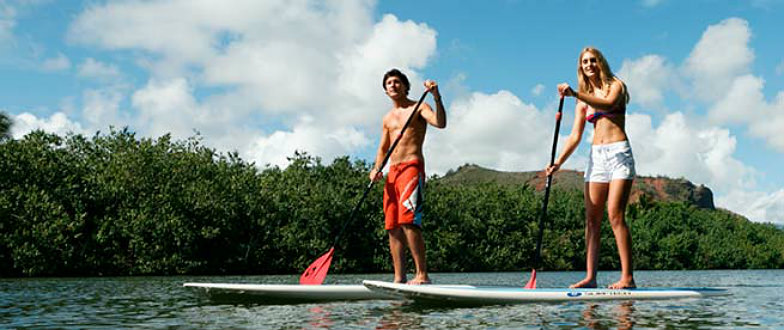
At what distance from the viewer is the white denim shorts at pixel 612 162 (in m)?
6.67

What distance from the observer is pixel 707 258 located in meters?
50.3

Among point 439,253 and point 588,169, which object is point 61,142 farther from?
point 588,169

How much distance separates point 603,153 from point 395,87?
7.21 feet

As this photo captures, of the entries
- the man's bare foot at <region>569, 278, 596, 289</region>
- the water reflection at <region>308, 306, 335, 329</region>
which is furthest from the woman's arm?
the water reflection at <region>308, 306, 335, 329</region>

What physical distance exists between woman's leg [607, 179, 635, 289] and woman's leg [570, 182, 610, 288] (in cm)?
10

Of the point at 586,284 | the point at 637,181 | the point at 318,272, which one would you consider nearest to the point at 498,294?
the point at 586,284

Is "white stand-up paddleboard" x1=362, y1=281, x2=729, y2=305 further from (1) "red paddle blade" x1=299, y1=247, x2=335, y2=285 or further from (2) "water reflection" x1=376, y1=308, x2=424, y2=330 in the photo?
(1) "red paddle blade" x1=299, y1=247, x2=335, y2=285

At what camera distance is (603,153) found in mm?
6766

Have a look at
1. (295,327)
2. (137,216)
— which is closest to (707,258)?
(137,216)

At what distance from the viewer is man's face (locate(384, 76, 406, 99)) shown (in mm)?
7738

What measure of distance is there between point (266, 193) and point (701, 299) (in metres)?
25.8

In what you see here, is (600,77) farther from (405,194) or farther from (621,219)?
(405,194)

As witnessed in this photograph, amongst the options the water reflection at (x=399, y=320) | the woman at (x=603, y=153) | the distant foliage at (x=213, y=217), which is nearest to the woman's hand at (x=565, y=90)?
the woman at (x=603, y=153)

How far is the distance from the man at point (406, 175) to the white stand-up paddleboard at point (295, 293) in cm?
41
